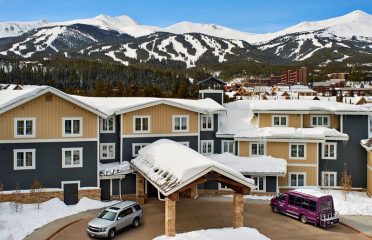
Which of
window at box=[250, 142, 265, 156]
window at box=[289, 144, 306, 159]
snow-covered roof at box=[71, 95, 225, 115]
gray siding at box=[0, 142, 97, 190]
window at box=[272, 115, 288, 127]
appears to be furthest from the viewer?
window at box=[272, 115, 288, 127]

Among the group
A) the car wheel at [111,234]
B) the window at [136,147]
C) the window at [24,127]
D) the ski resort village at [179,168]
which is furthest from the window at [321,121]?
the window at [24,127]

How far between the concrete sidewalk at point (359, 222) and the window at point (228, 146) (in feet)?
34.6

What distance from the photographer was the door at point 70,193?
27.5 meters

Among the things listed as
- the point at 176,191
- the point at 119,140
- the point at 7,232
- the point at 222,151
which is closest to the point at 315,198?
the point at 176,191

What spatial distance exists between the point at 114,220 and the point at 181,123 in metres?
11.7

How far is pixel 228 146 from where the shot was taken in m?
34.3

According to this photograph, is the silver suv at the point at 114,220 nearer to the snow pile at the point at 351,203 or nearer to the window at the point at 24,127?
the window at the point at 24,127

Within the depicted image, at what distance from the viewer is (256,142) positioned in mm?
33406

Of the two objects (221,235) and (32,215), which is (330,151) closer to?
(221,235)

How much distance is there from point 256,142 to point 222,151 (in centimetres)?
278

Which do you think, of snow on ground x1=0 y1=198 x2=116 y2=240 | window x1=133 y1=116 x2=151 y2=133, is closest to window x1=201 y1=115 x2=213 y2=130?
window x1=133 y1=116 x2=151 y2=133

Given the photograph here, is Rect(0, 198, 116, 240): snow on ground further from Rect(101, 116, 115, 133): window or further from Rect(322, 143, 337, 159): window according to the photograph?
Rect(322, 143, 337, 159): window

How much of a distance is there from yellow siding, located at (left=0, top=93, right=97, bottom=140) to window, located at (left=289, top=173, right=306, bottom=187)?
15.0 m

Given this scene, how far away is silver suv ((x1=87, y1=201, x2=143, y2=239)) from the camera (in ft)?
69.3
